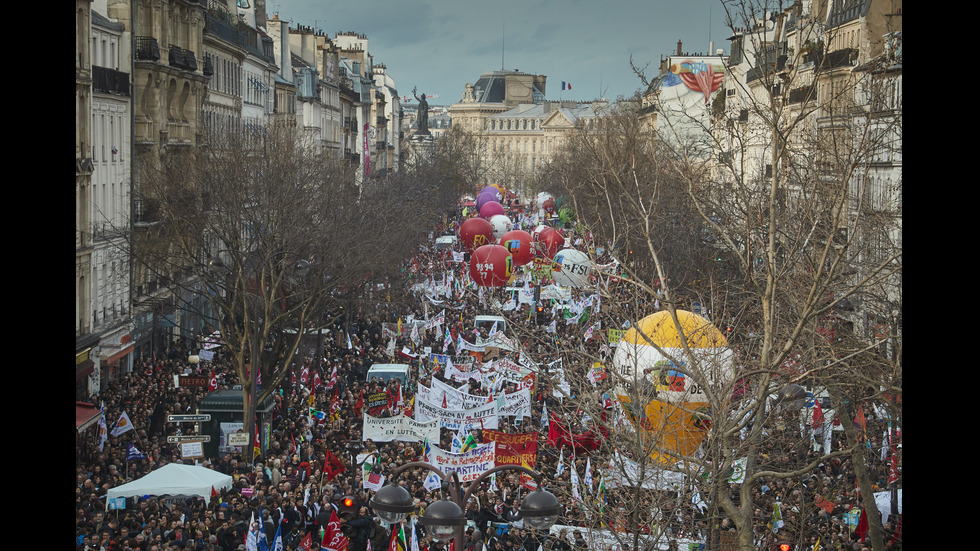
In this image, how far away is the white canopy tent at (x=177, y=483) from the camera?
18.0m

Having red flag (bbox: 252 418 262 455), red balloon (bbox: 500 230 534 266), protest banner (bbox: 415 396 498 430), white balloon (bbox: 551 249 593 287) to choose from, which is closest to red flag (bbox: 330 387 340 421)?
red flag (bbox: 252 418 262 455)

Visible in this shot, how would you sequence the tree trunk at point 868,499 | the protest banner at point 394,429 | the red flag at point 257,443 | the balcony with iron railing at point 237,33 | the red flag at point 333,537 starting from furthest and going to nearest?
1. the balcony with iron railing at point 237,33
2. the red flag at point 257,443
3. the protest banner at point 394,429
4. the red flag at point 333,537
5. the tree trunk at point 868,499

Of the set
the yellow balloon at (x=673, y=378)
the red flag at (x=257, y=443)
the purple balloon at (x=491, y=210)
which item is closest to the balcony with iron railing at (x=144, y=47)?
the red flag at (x=257, y=443)

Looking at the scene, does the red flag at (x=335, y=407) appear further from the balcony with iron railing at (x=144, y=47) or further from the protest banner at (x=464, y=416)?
the balcony with iron railing at (x=144, y=47)

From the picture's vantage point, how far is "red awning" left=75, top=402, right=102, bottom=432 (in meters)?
23.7

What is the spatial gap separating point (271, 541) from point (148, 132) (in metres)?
27.1

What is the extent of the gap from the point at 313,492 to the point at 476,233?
1630 inches

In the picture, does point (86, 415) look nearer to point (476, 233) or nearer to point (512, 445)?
point (512, 445)

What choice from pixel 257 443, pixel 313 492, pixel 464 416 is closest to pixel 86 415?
pixel 257 443

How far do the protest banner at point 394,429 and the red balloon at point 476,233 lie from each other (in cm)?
3761

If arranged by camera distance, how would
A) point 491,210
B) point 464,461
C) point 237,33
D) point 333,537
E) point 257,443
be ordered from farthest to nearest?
point 491,210 < point 237,33 < point 257,443 < point 464,461 < point 333,537

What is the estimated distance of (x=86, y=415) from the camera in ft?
80.2

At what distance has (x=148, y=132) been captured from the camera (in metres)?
41.5

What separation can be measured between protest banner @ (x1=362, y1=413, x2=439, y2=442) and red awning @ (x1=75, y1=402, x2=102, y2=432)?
5.42 meters
